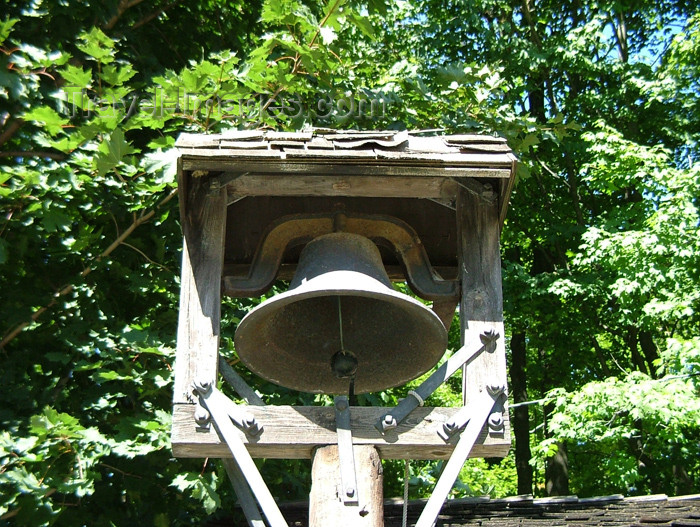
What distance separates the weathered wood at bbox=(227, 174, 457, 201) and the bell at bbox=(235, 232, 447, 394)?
0.71 ft

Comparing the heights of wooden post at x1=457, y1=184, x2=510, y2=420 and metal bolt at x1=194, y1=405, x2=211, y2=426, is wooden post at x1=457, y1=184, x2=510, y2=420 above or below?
above

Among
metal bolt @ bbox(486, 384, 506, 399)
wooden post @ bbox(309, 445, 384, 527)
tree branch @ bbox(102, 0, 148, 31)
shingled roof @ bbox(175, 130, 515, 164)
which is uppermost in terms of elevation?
tree branch @ bbox(102, 0, 148, 31)

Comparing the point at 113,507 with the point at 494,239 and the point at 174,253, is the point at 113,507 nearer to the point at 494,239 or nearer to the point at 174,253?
the point at 174,253

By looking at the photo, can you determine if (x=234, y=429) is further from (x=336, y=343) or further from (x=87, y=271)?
(x=87, y=271)

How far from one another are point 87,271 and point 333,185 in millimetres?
2718

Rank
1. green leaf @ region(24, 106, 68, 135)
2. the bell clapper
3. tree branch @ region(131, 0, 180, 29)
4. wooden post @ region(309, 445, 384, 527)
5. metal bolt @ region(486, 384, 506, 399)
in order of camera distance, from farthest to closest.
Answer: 1. tree branch @ region(131, 0, 180, 29)
2. green leaf @ region(24, 106, 68, 135)
3. the bell clapper
4. metal bolt @ region(486, 384, 506, 399)
5. wooden post @ region(309, 445, 384, 527)

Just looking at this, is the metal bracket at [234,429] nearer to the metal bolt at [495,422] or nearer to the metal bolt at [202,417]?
the metal bolt at [202,417]

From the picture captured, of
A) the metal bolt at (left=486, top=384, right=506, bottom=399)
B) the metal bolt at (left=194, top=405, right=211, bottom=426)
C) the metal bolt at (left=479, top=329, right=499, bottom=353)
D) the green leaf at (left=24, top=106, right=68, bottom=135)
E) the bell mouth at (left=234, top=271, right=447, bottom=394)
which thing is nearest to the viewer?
the metal bolt at (left=194, top=405, right=211, bottom=426)

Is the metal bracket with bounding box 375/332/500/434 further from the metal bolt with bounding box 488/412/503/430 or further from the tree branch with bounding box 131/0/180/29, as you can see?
the tree branch with bounding box 131/0/180/29

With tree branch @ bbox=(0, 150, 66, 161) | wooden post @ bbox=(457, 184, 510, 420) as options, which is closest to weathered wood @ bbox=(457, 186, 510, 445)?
wooden post @ bbox=(457, 184, 510, 420)

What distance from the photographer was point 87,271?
5840 mm

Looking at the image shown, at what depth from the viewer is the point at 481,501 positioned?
7.39 meters

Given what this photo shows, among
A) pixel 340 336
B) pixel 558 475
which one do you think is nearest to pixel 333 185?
pixel 340 336

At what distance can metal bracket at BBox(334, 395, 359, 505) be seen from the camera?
312 cm
